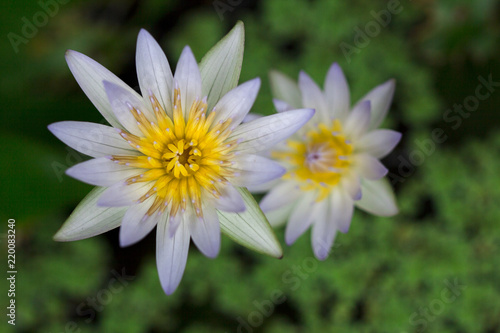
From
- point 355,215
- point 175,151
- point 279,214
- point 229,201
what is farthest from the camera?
point 355,215

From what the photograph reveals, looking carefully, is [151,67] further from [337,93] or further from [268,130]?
[337,93]

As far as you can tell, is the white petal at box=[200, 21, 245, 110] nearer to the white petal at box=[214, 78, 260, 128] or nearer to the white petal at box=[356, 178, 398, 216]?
the white petal at box=[214, 78, 260, 128]

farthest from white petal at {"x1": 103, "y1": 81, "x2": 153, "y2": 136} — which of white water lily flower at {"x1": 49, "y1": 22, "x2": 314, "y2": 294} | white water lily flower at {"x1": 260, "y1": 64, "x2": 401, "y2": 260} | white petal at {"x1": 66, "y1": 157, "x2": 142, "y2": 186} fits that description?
white water lily flower at {"x1": 260, "y1": 64, "x2": 401, "y2": 260}

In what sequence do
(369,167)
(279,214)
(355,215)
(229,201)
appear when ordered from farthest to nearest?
(355,215) < (279,214) < (369,167) < (229,201)

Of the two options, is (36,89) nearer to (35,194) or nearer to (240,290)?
(35,194)

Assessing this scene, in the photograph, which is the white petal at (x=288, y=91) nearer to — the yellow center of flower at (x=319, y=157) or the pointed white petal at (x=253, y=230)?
the yellow center of flower at (x=319, y=157)

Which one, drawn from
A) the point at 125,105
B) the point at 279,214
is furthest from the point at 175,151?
the point at 279,214

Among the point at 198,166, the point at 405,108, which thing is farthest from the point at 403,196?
the point at 198,166
